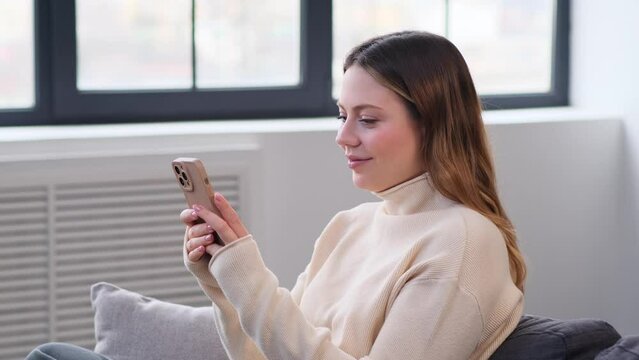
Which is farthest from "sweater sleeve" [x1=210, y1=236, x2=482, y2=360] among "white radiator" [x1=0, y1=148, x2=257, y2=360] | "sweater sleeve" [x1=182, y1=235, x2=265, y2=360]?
"white radiator" [x1=0, y1=148, x2=257, y2=360]

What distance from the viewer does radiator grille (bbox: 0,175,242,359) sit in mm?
3354

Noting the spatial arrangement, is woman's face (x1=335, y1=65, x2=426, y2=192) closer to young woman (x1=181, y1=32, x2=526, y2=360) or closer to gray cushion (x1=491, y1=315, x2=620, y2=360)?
young woman (x1=181, y1=32, x2=526, y2=360)

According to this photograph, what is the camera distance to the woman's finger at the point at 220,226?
199 cm

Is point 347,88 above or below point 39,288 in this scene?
above

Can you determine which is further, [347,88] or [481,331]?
[347,88]

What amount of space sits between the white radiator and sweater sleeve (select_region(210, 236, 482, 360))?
1481 millimetres

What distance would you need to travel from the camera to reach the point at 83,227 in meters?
3.41

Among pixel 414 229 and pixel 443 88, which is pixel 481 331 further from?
pixel 443 88

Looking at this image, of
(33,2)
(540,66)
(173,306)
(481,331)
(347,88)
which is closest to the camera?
(481,331)

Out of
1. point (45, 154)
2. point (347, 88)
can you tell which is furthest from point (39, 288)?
point (347, 88)

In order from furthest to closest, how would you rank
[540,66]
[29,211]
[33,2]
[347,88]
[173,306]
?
[540,66] → [33,2] → [29,211] → [173,306] → [347,88]

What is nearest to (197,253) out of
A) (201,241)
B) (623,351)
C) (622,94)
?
(201,241)

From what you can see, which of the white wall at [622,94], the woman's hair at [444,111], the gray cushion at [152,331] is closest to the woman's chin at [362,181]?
the woman's hair at [444,111]

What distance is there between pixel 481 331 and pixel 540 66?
2.41 meters
